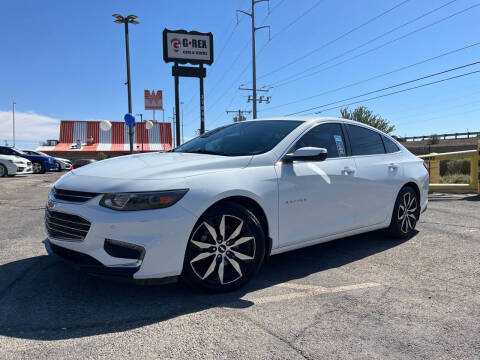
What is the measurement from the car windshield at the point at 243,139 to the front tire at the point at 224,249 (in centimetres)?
73

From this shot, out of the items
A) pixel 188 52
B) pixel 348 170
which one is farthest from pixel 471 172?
pixel 188 52

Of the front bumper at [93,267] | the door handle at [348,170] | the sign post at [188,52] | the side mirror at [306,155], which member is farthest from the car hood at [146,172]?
the sign post at [188,52]

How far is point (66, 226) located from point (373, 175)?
3295 mm

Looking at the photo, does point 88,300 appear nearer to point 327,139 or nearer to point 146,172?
point 146,172

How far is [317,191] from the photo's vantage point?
366 centimetres

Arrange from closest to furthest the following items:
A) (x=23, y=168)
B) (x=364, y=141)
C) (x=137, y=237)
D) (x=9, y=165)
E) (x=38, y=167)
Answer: (x=137, y=237), (x=364, y=141), (x=9, y=165), (x=23, y=168), (x=38, y=167)

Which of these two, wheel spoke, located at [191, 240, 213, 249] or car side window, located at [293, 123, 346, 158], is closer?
wheel spoke, located at [191, 240, 213, 249]

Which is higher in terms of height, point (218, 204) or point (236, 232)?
point (218, 204)

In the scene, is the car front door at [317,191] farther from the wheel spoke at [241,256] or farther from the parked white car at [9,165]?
the parked white car at [9,165]

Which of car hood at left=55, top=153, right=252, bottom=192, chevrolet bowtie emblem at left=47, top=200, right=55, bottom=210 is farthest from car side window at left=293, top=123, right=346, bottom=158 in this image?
chevrolet bowtie emblem at left=47, top=200, right=55, bottom=210

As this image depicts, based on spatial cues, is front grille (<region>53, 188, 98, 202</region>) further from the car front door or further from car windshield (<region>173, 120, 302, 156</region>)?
the car front door

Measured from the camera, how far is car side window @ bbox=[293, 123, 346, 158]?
3865 millimetres

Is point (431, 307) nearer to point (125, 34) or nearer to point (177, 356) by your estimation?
point (177, 356)

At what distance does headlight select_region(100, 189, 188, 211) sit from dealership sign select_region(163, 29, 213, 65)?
13.6 metres
